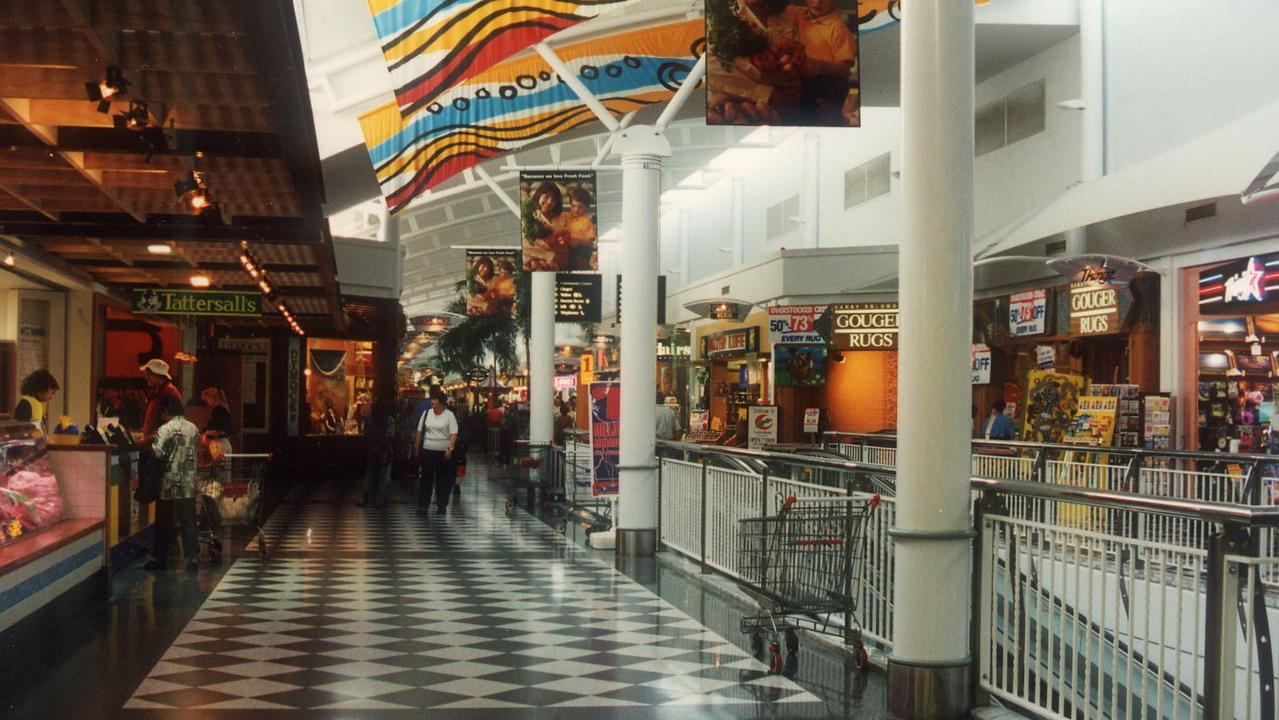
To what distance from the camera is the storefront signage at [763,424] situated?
22.6 m

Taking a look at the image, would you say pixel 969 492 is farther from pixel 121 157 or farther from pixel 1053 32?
pixel 1053 32

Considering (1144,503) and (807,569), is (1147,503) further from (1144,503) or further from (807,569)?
(807,569)

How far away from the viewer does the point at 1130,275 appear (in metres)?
17.0

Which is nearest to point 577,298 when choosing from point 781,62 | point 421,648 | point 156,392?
point 156,392

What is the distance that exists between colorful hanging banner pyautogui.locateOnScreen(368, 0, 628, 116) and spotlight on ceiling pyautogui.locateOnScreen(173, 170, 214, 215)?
1672 millimetres

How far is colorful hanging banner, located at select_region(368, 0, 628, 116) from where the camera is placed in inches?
389

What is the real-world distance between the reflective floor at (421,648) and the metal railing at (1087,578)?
73 centimetres

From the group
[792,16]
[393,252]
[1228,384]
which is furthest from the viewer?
[393,252]

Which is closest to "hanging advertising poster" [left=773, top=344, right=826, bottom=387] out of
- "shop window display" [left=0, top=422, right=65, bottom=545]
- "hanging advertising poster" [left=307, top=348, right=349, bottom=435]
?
"hanging advertising poster" [left=307, top=348, right=349, bottom=435]

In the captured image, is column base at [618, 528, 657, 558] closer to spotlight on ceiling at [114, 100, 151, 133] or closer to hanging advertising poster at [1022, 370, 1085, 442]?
hanging advertising poster at [1022, 370, 1085, 442]

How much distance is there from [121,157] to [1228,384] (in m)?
13.0

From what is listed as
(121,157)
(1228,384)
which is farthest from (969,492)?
(1228,384)

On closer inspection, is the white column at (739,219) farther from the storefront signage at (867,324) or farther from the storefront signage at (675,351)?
the storefront signage at (867,324)

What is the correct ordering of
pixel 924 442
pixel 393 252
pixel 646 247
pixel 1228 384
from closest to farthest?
pixel 924 442, pixel 646 247, pixel 1228 384, pixel 393 252
